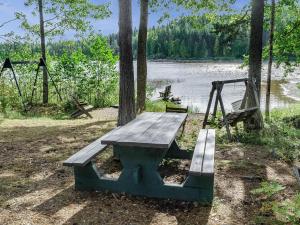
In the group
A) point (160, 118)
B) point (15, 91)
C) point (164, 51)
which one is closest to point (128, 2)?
point (160, 118)

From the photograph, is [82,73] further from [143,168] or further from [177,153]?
[143,168]

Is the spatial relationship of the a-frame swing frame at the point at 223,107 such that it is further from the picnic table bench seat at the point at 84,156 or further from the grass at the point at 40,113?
the grass at the point at 40,113

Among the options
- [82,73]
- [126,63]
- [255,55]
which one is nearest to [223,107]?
[255,55]

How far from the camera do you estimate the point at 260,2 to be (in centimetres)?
878

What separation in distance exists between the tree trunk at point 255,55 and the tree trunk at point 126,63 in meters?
3.33

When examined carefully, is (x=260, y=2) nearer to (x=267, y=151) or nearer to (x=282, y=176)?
(x=267, y=151)

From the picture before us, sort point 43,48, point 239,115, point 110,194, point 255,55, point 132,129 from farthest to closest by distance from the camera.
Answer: point 43,48
point 255,55
point 239,115
point 132,129
point 110,194

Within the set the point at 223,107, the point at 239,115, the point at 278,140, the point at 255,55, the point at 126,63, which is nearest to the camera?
the point at 126,63

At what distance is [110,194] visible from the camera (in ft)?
15.4

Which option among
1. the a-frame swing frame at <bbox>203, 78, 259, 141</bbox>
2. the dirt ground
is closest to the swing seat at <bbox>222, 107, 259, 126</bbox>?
the a-frame swing frame at <bbox>203, 78, 259, 141</bbox>

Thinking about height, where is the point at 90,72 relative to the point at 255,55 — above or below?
below

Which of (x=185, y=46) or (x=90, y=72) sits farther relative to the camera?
(x=185, y=46)

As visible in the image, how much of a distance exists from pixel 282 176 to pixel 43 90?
1353 centimetres

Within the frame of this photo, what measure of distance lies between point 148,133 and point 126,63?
10.8ft
